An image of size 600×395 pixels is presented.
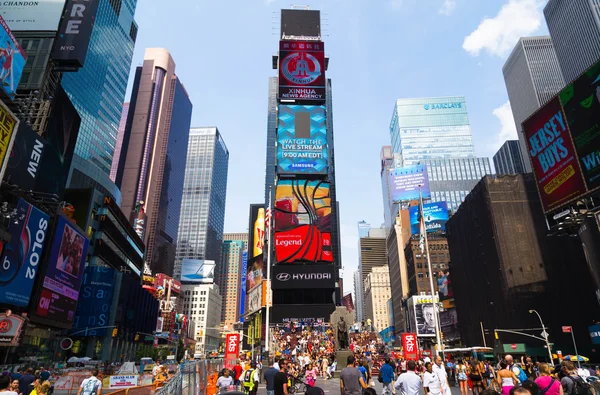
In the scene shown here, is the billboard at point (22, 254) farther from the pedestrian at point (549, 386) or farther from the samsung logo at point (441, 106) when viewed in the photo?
the samsung logo at point (441, 106)

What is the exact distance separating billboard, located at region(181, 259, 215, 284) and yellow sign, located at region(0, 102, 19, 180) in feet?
569

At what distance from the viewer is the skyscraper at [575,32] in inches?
4326

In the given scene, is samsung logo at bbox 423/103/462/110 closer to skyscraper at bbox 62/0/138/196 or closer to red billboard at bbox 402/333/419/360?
Result: skyscraper at bbox 62/0/138/196

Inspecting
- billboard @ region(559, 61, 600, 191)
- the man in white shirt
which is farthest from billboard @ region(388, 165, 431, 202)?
the man in white shirt

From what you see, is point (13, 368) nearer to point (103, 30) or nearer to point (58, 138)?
point (58, 138)

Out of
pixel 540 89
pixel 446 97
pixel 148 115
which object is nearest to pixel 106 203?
pixel 148 115

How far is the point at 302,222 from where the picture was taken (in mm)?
71062

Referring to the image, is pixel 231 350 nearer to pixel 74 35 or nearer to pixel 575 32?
pixel 74 35

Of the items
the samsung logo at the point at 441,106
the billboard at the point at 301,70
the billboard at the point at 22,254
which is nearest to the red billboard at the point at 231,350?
the billboard at the point at 22,254

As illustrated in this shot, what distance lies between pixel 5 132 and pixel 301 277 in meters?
52.1

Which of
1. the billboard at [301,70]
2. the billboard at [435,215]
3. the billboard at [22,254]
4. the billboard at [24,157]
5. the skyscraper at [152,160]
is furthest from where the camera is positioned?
the skyscraper at [152,160]

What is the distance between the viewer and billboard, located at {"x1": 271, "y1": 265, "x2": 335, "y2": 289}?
221 feet

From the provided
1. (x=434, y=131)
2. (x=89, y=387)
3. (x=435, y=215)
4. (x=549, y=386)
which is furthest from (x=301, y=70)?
(x=434, y=131)

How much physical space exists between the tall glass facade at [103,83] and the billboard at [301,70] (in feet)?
185
